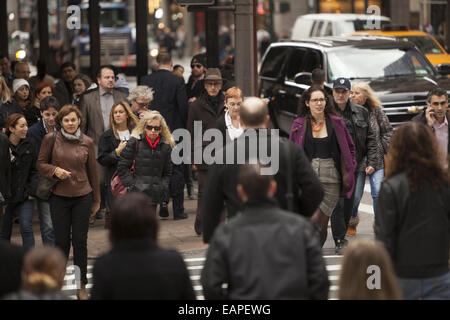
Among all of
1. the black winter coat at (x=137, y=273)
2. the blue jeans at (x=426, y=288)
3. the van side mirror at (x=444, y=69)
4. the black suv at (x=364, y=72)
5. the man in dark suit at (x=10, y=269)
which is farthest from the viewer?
the van side mirror at (x=444, y=69)

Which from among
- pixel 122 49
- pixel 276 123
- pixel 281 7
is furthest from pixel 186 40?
pixel 276 123

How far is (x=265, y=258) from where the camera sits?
5.26 metres

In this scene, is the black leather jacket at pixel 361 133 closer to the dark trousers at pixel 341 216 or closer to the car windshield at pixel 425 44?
the dark trousers at pixel 341 216

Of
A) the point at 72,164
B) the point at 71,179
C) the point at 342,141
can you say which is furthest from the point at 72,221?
the point at 342,141

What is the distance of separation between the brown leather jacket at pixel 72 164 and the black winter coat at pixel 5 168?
44 centimetres

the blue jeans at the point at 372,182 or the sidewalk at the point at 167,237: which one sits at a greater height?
the blue jeans at the point at 372,182

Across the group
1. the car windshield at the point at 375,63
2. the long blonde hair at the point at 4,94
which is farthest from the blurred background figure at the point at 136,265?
the car windshield at the point at 375,63

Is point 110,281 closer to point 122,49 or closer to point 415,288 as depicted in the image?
point 415,288

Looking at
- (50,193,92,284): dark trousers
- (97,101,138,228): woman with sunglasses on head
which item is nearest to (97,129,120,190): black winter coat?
(97,101,138,228): woman with sunglasses on head

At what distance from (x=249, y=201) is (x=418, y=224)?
3.81 feet

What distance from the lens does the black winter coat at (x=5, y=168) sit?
9.62 m

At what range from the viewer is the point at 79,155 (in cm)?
931

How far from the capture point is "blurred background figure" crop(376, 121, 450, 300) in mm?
5992

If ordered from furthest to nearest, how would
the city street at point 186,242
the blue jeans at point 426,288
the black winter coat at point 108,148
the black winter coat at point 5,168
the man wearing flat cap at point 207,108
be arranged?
the man wearing flat cap at point 207,108 < the black winter coat at point 108,148 < the city street at point 186,242 < the black winter coat at point 5,168 < the blue jeans at point 426,288
